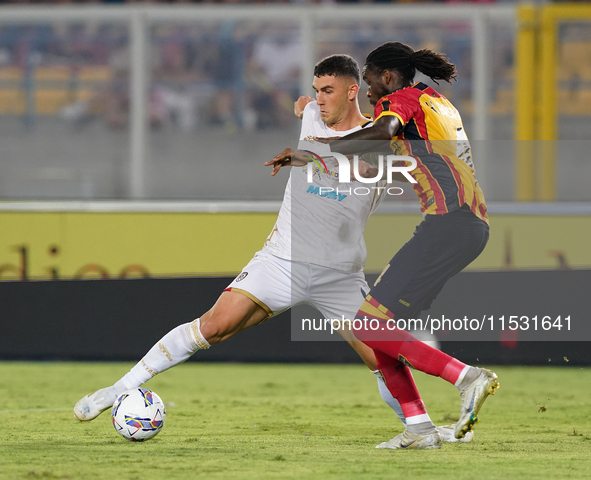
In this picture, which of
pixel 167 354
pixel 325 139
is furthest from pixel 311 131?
pixel 167 354

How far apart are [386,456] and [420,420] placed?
0.32 metres

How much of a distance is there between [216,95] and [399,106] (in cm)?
470

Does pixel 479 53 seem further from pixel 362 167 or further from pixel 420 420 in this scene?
pixel 420 420

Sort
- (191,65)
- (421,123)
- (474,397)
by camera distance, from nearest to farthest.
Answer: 1. (474,397)
2. (421,123)
3. (191,65)

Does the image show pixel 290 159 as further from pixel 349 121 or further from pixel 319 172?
pixel 349 121

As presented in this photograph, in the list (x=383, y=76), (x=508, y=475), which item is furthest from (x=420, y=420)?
(x=383, y=76)

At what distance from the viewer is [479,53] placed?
852 cm

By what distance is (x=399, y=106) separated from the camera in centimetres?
409

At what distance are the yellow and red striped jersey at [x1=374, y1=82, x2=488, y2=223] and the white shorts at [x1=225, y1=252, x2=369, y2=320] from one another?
58 centimetres

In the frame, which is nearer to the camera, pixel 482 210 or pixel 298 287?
pixel 482 210

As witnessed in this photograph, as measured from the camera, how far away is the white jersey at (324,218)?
4473mm

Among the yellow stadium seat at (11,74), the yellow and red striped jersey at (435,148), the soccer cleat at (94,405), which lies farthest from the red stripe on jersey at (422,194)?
the yellow stadium seat at (11,74)

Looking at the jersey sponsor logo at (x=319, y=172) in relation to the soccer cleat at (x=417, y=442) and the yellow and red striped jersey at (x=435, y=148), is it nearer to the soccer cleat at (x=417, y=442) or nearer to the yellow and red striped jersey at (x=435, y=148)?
the yellow and red striped jersey at (x=435, y=148)

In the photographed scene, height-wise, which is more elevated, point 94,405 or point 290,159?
point 290,159
